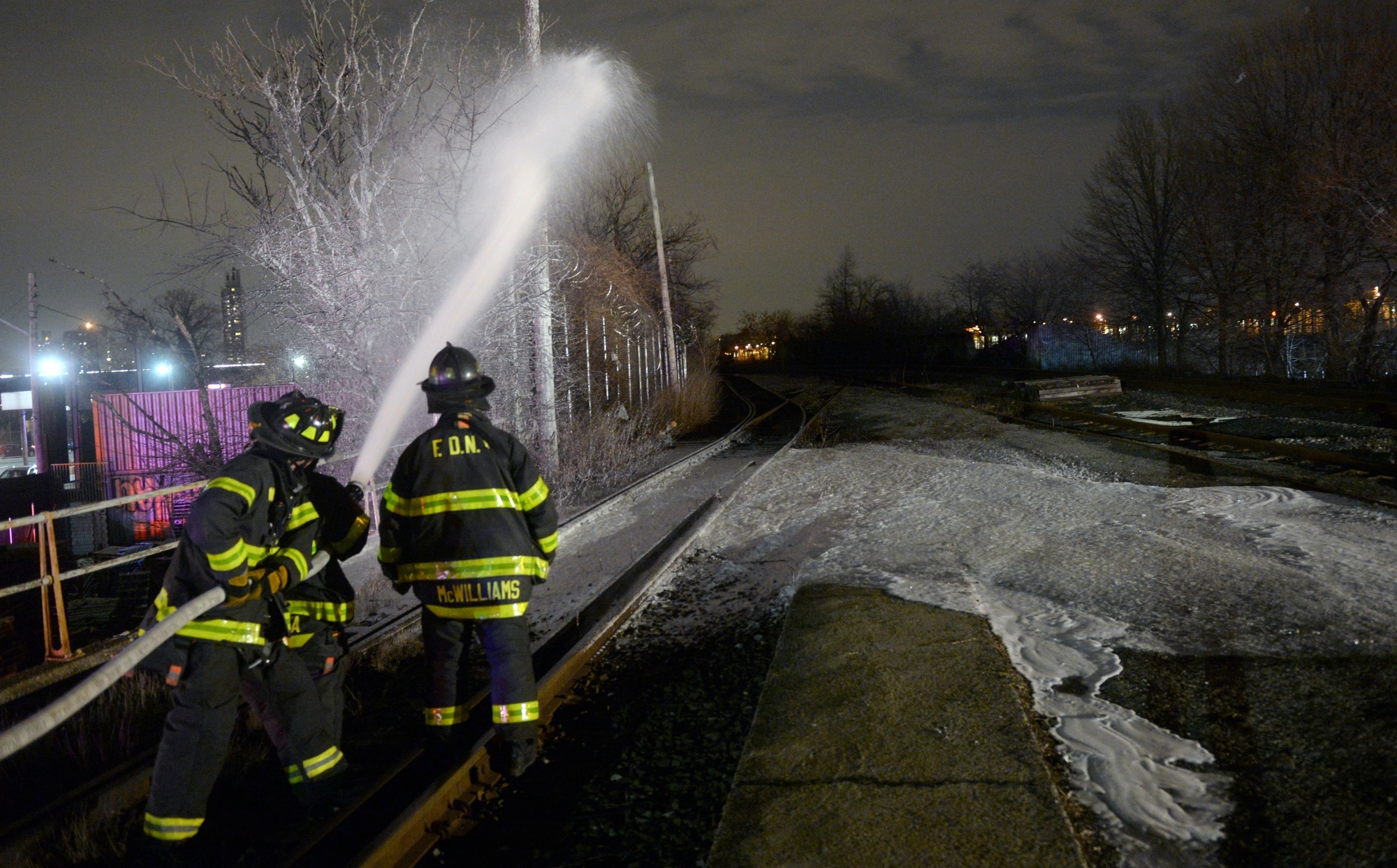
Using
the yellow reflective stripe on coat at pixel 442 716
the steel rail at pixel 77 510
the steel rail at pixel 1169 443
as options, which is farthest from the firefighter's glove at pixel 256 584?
the steel rail at pixel 1169 443

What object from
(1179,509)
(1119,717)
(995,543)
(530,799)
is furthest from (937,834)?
(1179,509)

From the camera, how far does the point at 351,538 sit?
3.97 meters

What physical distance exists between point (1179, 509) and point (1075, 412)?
33.6ft

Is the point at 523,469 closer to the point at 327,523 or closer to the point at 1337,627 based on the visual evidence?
the point at 327,523

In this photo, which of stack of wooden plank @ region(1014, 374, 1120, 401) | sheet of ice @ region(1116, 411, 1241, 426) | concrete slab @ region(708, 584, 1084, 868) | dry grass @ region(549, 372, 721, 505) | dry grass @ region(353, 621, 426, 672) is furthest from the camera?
stack of wooden plank @ region(1014, 374, 1120, 401)

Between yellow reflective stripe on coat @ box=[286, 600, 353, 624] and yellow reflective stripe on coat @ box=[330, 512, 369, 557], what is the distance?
249 millimetres

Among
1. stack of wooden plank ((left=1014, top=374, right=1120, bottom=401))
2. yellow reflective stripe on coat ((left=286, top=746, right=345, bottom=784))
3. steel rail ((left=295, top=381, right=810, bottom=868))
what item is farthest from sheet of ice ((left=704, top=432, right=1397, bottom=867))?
stack of wooden plank ((left=1014, top=374, right=1120, bottom=401))

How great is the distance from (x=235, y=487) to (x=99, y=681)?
951 mm

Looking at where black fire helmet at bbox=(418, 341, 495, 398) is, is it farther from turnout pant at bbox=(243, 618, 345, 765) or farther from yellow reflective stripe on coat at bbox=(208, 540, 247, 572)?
turnout pant at bbox=(243, 618, 345, 765)

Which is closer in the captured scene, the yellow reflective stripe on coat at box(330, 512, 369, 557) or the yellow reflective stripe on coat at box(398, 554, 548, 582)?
the yellow reflective stripe on coat at box(398, 554, 548, 582)

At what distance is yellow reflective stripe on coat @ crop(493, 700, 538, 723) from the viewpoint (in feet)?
12.6

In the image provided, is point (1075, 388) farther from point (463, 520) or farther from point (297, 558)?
point (297, 558)

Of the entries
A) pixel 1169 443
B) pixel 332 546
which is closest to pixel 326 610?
pixel 332 546

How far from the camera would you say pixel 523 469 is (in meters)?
3.88
